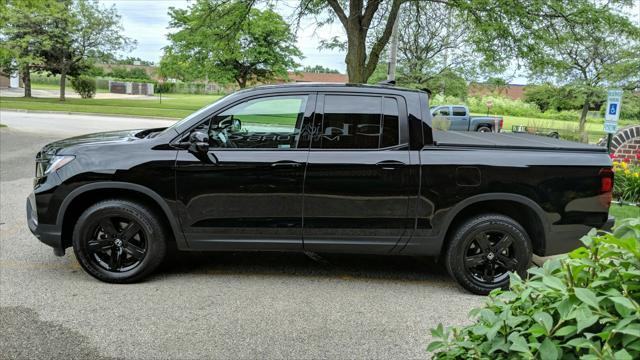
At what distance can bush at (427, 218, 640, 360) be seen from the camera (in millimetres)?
1334

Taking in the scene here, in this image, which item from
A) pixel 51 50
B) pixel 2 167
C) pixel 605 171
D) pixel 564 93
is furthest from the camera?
pixel 51 50

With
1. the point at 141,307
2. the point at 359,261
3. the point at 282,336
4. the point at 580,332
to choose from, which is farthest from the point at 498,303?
the point at 359,261

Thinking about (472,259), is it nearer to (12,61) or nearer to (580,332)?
(580,332)

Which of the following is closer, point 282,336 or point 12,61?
point 282,336

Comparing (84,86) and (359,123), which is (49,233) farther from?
(84,86)

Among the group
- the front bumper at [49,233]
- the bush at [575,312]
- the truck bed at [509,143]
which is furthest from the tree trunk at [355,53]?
the bush at [575,312]

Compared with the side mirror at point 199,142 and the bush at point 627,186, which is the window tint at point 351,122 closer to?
the side mirror at point 199,142

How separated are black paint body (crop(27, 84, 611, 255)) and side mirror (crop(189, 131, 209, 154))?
63 mm

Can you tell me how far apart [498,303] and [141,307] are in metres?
3.24

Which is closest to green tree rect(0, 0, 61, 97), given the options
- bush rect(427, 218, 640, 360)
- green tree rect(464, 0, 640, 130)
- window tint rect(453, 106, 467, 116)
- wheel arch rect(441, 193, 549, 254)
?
window tint rect(453, 106, 467, 116)

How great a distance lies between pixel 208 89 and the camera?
269 feet

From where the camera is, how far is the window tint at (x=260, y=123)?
4668 mm

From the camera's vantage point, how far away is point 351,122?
15.2ft

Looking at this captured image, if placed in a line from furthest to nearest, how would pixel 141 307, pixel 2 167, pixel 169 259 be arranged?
pixel 2 167
pixel 169 259
pixel 141 307
